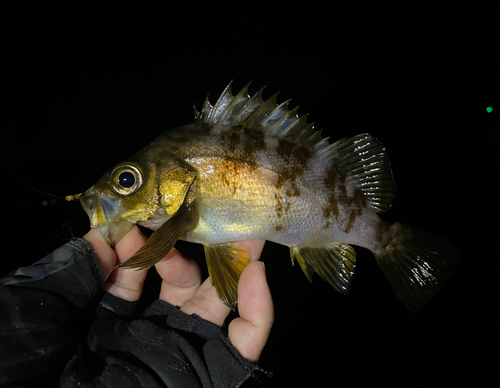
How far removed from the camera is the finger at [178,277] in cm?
183

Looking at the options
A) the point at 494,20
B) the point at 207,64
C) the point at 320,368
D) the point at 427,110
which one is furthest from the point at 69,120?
the point at 494,20

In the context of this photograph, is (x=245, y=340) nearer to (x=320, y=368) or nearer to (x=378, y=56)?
(x=320, y=368)

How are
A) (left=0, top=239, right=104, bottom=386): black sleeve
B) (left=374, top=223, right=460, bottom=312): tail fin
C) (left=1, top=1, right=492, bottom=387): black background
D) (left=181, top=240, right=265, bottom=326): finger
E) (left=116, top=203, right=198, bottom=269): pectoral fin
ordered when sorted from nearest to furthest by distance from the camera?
(left=0, top=239, right=104, bottom=386): black sleeve → (left=116, top=203, right=198, bottom=269): pectoral fin → (left=374, top=223, right=460, bottom=312): tail fin → (left=181, top=240, right=265, bottom=326): finger → (left=1, top=1, right=492, bottom=387): black background

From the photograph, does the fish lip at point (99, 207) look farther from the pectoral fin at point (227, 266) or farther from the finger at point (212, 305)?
the finger at point (212, 305)

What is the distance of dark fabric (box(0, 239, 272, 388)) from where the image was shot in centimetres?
118

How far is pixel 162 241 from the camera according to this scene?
1303 mm

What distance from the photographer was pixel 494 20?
5.53 m

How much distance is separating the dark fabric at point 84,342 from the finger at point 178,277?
256 millimetres

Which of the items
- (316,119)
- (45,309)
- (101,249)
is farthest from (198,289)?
(316,119)

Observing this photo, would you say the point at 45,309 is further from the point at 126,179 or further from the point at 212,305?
the point at 212,305

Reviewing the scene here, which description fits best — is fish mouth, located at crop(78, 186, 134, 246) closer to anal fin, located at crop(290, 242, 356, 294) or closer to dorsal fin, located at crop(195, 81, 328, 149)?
dorsal fin, located at crop(195, 81, 328, 149)

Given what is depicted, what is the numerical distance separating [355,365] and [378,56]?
5161mm

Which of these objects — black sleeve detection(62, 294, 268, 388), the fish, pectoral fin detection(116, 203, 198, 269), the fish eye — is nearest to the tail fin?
the fish

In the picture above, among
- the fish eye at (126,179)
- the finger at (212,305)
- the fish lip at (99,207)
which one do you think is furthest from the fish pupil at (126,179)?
the finger at (212,305)
